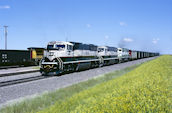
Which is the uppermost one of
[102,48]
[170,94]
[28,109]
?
[102,48]

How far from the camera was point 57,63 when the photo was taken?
689 inches

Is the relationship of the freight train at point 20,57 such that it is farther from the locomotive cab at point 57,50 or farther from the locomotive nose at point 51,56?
the locomotive nose at point 51,56

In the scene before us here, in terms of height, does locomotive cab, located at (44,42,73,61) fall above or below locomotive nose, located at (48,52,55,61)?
above

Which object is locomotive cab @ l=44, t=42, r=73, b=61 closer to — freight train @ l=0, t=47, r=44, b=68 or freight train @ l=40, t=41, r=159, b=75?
freight train @ l=40, t=41, r=159, b=75

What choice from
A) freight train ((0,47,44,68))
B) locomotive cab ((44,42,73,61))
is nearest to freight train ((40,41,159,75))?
locomotive cab ((44,42,73,61))

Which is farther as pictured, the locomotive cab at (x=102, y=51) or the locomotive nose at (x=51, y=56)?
the locomotive cab at (x=102, y=51)

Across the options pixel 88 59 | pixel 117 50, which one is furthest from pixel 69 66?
pixel 117 50

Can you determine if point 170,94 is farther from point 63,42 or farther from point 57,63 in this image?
point 63,42

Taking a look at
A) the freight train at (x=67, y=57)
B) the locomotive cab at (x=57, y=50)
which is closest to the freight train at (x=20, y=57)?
the freight train at (x=67, y=57)

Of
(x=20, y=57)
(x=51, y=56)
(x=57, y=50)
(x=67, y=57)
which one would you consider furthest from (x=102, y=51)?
(x=51, y=56)

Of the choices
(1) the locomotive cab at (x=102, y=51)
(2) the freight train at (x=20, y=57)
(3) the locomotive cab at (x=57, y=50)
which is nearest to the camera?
(3) the locomotive cab at (x=57, y=50)

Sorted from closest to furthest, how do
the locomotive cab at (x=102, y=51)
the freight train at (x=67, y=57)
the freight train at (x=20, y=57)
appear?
the freight train at (x=67, y=57) < the freight train at (x=20, y=57) < the locomotive cab at (x=102, y=51)

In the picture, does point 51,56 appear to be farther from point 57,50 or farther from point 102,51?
point 102,51

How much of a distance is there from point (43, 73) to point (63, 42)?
11.7 ft
